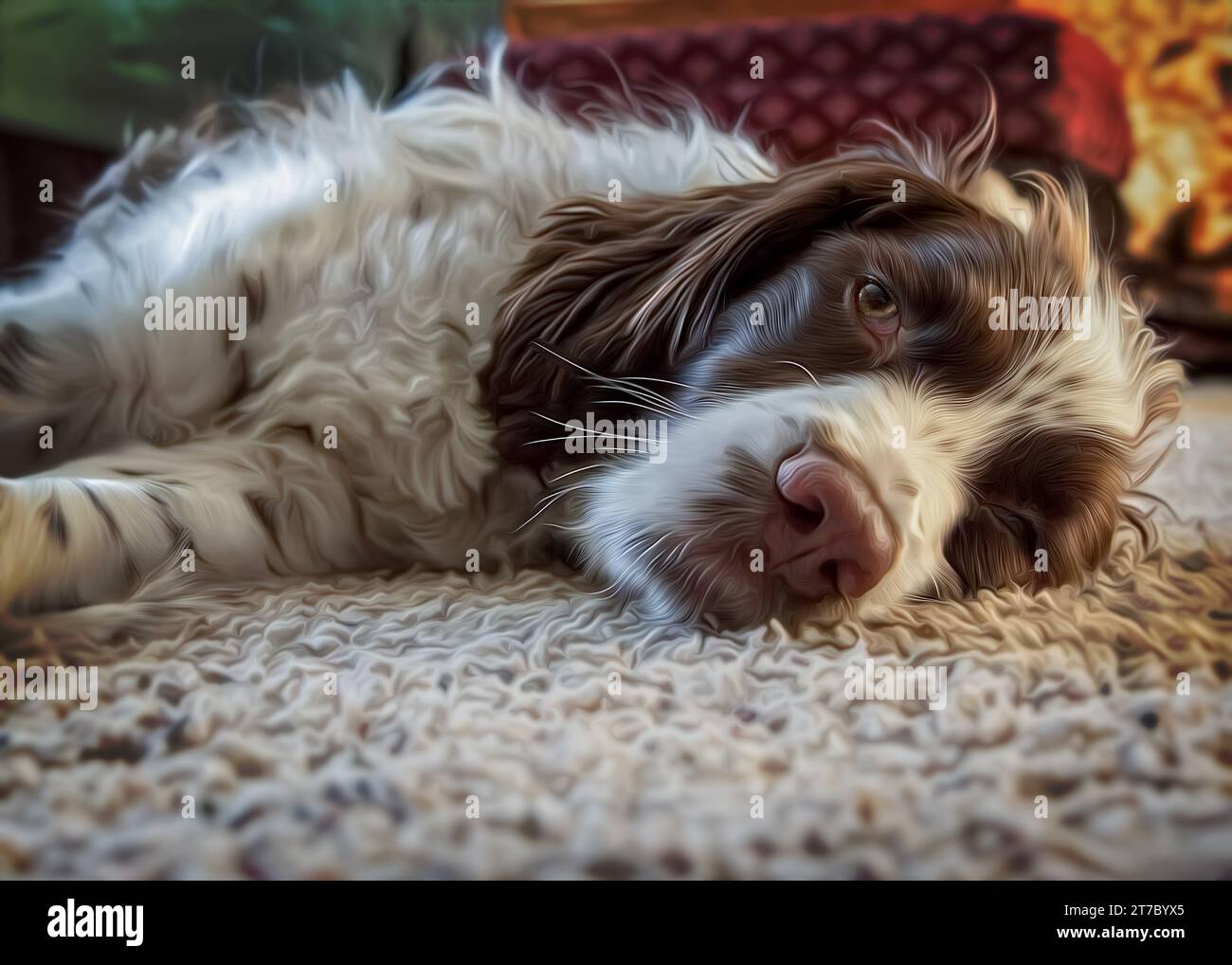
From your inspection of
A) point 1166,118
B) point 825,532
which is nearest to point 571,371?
point 825,532

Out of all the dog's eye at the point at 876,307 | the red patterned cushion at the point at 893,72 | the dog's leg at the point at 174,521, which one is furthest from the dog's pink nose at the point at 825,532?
the red patterned cushion at the point at 893,72

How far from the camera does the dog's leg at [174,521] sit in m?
1.09

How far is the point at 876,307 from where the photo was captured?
48.9 inches

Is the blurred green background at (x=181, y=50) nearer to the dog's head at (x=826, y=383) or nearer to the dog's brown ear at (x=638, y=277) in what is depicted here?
the dog's brown ear at (x=638, y=277)

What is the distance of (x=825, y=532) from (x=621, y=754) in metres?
0.35

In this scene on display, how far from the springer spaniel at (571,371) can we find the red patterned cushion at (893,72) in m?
0.61

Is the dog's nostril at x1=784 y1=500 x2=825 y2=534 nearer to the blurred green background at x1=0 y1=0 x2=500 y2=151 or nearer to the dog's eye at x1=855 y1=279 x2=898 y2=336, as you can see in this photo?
the dog's eye at x1=855 y1=279 x2=898 y2=336

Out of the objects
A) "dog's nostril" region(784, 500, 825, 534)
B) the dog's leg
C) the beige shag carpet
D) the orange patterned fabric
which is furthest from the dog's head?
the orange patterned fabric

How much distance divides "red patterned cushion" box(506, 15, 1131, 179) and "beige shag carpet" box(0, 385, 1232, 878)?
142cm

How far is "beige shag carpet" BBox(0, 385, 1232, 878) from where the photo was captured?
762 mm

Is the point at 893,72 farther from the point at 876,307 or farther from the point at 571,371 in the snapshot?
the point at 571,371

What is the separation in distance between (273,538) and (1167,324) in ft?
5.79
